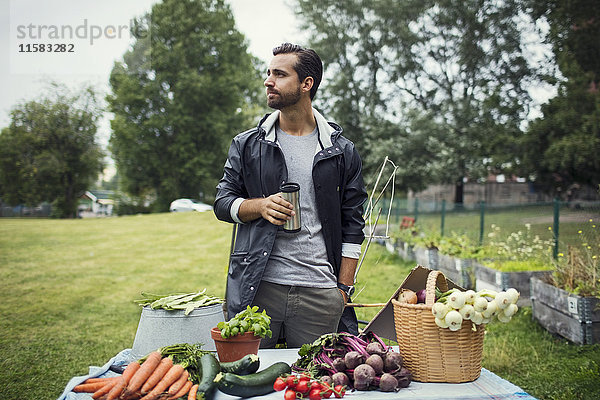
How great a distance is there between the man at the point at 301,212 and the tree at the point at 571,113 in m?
15.6

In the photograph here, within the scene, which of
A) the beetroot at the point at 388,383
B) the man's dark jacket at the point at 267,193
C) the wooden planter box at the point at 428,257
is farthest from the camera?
the wooden planter box at the point at 428,257

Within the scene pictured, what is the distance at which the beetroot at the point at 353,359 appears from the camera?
1646mm

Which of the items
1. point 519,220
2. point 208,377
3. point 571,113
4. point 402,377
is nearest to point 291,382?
point 208,377

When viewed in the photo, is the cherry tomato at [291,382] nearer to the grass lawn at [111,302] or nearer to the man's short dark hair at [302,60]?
the man's short dark hair at [302,60]

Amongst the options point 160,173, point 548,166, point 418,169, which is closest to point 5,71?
point 418,169

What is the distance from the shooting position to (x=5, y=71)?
8.02 meters

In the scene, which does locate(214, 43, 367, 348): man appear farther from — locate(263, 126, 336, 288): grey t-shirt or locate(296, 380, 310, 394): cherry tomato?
locate(296, 380, 310, 394): cherry tomato

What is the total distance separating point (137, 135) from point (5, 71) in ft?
73.3

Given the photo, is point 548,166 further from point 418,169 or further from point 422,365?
point 422,365

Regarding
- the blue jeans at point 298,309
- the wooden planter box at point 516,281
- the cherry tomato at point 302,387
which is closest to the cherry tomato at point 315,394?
the cherry tomato at point 302,387

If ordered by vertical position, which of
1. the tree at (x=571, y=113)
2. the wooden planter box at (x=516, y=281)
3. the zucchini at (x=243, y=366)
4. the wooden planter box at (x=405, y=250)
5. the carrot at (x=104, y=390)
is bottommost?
the wooden planter box at (x=405, y=250)

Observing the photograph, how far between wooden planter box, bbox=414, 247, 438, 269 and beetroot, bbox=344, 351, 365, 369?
22.2 feet

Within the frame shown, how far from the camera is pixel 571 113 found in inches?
661

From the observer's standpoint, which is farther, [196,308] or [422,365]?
[196,308]
